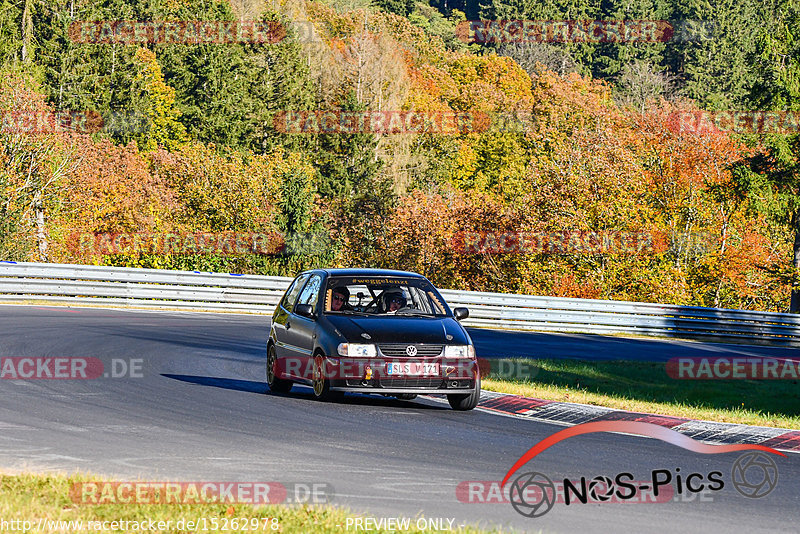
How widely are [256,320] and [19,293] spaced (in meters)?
6.26

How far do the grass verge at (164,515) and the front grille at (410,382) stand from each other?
16.4 feet

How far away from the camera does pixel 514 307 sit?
3156 cm

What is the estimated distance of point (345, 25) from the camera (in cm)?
10200

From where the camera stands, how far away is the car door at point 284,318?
45.3 ft

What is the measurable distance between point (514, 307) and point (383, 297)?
60.8ft

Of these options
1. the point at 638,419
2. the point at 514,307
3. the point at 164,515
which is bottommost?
the point at 514,307

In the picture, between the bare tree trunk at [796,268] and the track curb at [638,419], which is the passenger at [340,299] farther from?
the bare tree trunk at [796,268]

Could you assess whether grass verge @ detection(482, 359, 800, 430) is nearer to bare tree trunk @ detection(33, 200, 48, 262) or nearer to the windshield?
the windshield

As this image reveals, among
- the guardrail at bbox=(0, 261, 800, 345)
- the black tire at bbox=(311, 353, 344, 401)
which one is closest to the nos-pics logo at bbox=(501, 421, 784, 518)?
the black tire at bbox=(311, 353, 344, 401)

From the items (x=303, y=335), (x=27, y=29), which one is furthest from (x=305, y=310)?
(x=27, y=29)

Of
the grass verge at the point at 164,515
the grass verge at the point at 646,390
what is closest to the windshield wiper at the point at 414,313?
the grass verge at the point at 646,390

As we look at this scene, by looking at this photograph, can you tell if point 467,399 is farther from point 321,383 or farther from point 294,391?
point 294,391

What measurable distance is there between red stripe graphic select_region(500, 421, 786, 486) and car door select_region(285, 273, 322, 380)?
3.26 meters

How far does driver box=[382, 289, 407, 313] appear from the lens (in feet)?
43.5
